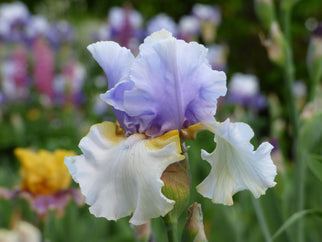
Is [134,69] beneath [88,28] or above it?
above

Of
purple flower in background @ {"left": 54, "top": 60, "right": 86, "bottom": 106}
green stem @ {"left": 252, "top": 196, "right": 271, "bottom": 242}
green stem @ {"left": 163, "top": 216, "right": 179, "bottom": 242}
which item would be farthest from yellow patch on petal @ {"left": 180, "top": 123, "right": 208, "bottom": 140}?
purple flower in background @ {"left": 54, "top": 60, "right": 86, "bottom": 106}

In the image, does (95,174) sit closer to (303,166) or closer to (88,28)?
(303,166)

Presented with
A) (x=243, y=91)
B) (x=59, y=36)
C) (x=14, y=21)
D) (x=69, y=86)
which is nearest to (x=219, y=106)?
(x=243, y=91)

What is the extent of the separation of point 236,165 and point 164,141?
9cm

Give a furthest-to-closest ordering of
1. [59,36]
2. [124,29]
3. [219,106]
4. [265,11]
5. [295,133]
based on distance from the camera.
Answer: [59,36]
[124,29]
[219,106]
[265,11]
[295,133]

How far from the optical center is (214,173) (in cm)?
53

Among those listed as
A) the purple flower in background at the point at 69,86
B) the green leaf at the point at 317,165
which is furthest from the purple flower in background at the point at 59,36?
the green leaf at the point at 317,165

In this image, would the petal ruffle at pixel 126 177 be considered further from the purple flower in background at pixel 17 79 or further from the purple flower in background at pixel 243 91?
the purple flower in background at pixel 17 79

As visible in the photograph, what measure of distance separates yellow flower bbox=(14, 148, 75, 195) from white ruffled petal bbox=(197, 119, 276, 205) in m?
0.68

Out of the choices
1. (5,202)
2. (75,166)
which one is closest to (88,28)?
(5,202)

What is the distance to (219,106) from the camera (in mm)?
2600

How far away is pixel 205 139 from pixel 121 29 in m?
0.96

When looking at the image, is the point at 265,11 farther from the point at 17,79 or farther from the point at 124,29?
the point at 17,79

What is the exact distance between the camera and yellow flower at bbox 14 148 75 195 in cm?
114
